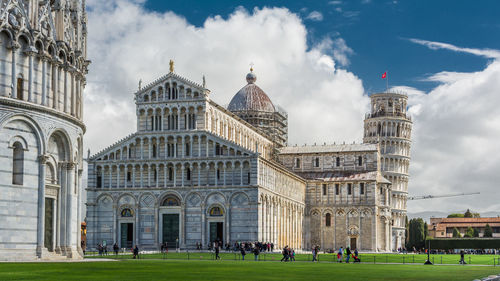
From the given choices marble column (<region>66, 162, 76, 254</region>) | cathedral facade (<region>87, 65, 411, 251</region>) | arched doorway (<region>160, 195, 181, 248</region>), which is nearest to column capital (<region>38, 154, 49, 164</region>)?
marble column (<region>66, 162, 76, 254</region>)

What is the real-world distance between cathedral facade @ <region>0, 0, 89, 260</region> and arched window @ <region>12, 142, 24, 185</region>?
0.19ft

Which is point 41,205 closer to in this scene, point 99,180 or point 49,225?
point 49,225

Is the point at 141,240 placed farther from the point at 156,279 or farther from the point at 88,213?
the point at 156,279

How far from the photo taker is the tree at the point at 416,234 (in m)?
135

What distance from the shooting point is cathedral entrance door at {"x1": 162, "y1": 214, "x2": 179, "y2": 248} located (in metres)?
88.8

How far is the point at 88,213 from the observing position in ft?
300

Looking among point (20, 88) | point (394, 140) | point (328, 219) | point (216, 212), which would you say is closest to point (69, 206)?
point (20, 88)

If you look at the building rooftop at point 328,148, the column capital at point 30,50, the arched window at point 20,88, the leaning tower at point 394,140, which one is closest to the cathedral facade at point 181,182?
the building rooftop at point 328,148

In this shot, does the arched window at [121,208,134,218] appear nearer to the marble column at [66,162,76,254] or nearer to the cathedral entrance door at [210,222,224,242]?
the cathedral entrance door at [210,222,224,242]

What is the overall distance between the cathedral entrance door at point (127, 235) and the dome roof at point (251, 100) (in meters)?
36.9

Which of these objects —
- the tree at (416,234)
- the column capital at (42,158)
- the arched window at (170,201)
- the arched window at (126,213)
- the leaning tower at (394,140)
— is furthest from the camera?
the leaning tower at (394,140)

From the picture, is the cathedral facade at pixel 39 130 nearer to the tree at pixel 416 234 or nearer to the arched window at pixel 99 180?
the arched window at pixel 99 180

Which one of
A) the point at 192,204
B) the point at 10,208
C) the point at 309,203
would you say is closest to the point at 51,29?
the point at 10,208

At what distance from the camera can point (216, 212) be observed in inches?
3465
